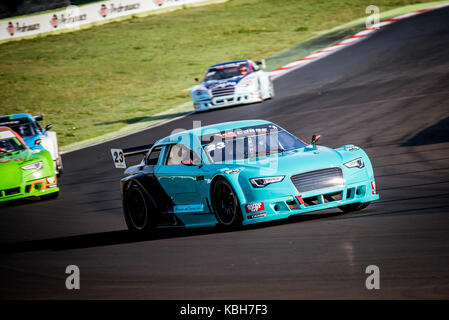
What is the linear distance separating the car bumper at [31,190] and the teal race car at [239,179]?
4.08 meters

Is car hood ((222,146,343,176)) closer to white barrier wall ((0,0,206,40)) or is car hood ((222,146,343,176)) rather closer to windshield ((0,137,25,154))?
windshield ((0,137,25,154))

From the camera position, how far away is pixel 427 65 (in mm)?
22578

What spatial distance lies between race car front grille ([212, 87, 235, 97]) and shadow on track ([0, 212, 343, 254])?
12980mm

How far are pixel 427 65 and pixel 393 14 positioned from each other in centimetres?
1513

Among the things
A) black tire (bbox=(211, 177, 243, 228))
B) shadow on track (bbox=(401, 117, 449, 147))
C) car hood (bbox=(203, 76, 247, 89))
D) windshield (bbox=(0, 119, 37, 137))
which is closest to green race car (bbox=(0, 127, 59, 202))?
windshield (bbox=(0, 119, 37, 137))

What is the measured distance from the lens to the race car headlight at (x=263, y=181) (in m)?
8.54

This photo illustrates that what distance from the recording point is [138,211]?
1032 cm

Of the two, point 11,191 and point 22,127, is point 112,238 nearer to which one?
point 11,191

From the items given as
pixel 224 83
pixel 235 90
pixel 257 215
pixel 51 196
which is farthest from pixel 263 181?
pixel 224 83

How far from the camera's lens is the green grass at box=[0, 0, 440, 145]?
96.5ft

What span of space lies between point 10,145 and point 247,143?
Result: 724 cm

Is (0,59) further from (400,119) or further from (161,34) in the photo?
(400,119)

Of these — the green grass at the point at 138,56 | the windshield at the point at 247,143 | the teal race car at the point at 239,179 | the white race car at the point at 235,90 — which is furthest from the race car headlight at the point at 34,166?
the green grass at the point at 138,56

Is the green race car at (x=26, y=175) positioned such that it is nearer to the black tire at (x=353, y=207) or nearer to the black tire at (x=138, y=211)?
the black tire at (x=138, y=211)
